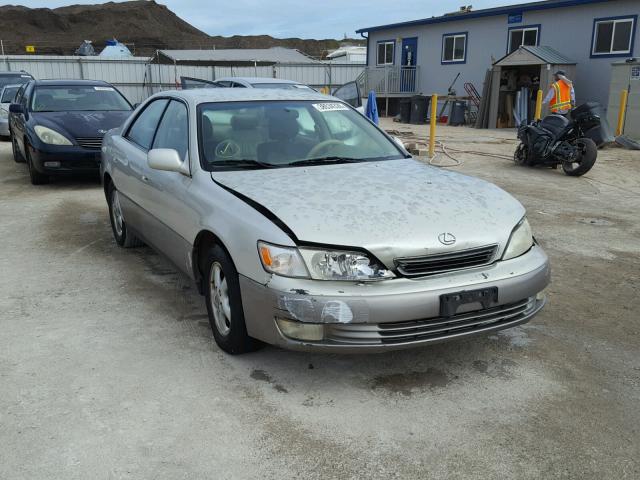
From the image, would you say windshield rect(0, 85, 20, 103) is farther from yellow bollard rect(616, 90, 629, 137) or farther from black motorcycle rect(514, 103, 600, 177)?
yellow bollard rect(616, 90, 629, 137)

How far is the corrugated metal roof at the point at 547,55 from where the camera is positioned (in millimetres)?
18591

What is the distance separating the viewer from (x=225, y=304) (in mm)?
3582

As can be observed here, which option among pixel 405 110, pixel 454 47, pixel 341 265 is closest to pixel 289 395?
pixel 341 265

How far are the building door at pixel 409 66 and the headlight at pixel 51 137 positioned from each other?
64.1 feet

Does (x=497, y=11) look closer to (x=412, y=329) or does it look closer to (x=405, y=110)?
(x=405, y=110)

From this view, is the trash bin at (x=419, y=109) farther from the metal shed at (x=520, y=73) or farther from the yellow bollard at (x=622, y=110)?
the yellow bollard at (x=622, y=110)

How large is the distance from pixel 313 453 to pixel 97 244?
4163 mm

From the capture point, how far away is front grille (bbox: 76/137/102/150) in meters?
8.70

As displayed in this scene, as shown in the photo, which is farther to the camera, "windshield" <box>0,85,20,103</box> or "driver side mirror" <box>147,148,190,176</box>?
"windshield" <box>0,85,20,103</box>

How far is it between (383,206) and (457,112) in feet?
64.0

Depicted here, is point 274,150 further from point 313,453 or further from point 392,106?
point 392,106

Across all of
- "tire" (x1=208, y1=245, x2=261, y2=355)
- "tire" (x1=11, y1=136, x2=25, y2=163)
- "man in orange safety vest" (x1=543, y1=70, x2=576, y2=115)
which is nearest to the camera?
"tire" (x1=208, y1=245, x2=261, y2=355)

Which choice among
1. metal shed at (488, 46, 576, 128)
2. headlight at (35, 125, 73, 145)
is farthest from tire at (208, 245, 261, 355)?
metal shed at (488, 46, 576, 128)

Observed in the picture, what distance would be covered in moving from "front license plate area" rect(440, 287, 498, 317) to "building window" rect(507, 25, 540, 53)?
1978 centimetres
